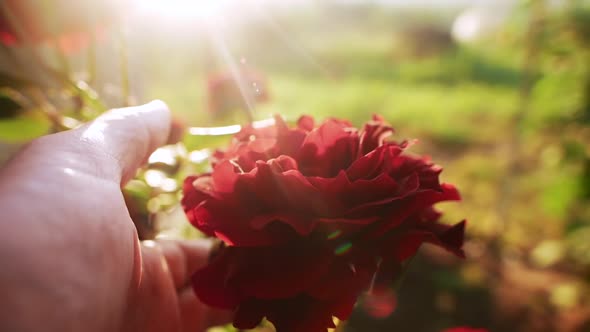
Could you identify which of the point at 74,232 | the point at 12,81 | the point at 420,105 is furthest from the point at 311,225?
the point at 420,105

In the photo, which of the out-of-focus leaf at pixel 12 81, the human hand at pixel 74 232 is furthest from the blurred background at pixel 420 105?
the human hand at pixel 74 232

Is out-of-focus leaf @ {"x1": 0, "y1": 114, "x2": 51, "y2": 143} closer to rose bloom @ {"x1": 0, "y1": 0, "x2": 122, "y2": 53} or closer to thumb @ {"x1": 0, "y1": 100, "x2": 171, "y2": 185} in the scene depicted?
rose bloom @ {"x1": 0, "y1": 0, "x2": 122, "y2": 53}

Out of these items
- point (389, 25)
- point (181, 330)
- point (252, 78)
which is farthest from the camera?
point (389, 25)

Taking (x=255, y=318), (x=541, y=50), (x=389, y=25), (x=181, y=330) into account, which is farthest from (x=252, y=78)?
(x=389, y=25)

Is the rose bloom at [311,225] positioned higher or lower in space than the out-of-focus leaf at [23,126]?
higher

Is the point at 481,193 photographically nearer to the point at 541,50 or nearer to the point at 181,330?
the point at 541,50

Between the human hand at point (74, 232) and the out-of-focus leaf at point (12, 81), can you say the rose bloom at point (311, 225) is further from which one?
the out-of-focus leaf at point (12, 81)
